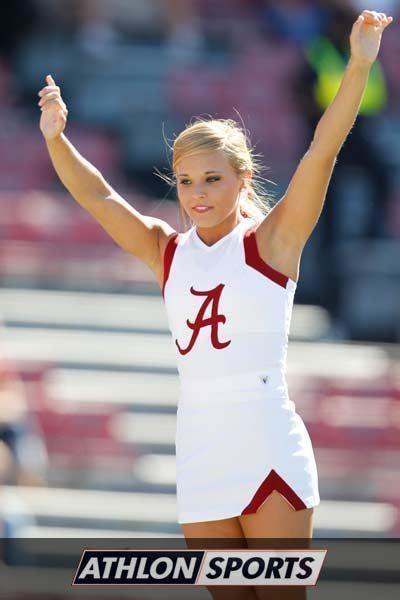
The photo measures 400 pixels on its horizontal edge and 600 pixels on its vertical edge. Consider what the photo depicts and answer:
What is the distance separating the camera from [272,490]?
7.68 ft

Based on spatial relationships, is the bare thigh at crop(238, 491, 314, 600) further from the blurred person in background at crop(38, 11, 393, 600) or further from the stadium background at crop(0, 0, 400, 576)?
the stadium background at crop(0, 0, 400, 576)

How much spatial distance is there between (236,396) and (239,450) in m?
0.10

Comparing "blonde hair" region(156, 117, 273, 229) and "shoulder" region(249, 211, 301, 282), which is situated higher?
"blonde hair" region(156, 117, 273, 229)

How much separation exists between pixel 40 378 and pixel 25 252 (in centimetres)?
143

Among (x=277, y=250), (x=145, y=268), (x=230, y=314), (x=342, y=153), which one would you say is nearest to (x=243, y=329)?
(x=230, y=314)

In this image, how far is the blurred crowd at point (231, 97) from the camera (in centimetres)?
711

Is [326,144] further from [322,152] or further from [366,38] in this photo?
[366,38]

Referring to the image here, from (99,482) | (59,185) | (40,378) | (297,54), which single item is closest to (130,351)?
(40,378)

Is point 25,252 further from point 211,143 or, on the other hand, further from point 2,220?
point 211,143

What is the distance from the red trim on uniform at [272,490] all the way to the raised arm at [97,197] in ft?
1.65

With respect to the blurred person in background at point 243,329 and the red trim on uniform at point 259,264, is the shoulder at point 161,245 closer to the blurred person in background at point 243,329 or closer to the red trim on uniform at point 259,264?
the blurred person in background at point 243,329

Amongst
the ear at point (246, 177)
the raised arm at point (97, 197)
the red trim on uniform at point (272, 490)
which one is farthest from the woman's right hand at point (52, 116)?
the red trim on uniform at point (272, 490)

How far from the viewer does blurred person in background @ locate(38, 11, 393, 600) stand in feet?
7.71

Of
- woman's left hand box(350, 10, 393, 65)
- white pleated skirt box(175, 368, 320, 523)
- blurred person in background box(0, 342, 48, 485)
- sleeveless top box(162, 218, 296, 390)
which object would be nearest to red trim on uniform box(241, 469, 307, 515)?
white pleated skirt box(175, 368, 320, 523)
